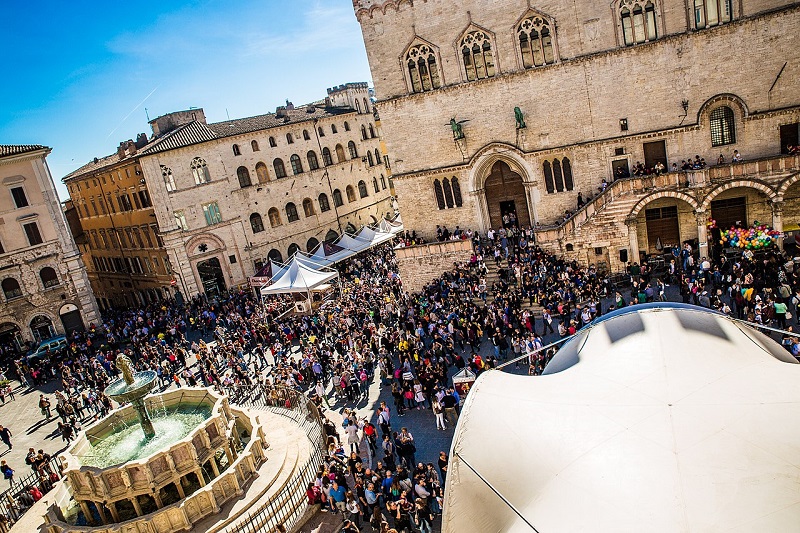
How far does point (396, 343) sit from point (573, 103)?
48.1ft

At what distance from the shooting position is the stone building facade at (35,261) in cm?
3538

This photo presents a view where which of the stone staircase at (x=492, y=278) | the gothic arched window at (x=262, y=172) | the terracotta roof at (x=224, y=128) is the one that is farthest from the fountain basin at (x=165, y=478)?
the gothic arched window at (x=262, y=172)

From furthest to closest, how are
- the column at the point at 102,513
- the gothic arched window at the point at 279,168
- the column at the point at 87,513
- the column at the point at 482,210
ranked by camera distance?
the gothic arched window at the point at 279,168, the column at the point at 482,210, the column at the point at 87,513, the column at the point at 102,513

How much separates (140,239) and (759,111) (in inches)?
1592

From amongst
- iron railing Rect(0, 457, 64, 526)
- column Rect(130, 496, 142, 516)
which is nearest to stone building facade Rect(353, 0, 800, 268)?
column Rect(130, 496, 142, 516)

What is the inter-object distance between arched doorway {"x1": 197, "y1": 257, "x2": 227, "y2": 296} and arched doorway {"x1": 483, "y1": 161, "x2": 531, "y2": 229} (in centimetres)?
2185

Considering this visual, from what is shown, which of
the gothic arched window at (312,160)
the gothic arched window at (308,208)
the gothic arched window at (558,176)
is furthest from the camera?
the gothic arched window at (312,160)

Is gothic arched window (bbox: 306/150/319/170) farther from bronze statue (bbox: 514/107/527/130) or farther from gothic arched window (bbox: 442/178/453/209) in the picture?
bronze statue (bbox: 514/107/527/130)

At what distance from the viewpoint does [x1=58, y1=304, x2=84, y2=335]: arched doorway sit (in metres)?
37.1

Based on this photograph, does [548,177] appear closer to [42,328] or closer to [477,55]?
[477,55]

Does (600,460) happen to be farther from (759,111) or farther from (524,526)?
(759,111)

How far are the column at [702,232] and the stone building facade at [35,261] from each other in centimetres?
3652

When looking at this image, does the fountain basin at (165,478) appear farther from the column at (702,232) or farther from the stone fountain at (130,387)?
the column at (702,232)

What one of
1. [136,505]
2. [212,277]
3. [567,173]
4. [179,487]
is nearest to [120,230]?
[212,277]
